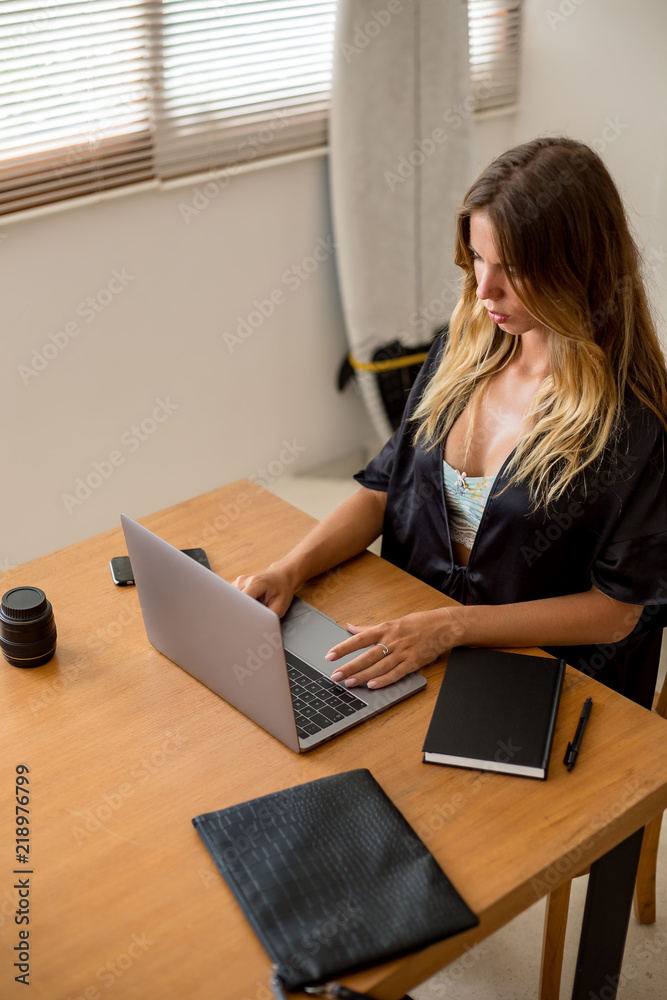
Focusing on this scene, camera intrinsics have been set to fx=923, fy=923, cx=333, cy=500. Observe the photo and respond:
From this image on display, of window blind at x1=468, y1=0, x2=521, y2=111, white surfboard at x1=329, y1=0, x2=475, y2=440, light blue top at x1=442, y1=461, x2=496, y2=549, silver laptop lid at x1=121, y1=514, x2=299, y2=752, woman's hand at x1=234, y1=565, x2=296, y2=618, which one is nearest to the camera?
silver laptop lid at x1=121, y1=514, x2=299, y2=752

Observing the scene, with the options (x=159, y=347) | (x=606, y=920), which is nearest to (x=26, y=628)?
(x=606, y=920)

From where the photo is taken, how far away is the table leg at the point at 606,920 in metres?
1.32

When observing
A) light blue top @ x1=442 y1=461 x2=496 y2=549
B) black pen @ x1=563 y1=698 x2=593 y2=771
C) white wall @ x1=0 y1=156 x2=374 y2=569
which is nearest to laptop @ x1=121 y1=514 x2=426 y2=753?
black pen @ x1=563 y1=698 x2=593 y2=771

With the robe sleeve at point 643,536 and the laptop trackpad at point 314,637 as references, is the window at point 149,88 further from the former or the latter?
the robe sleeve at point 643,536

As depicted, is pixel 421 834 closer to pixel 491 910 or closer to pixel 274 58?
pixel 491 910

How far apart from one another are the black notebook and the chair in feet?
0.98

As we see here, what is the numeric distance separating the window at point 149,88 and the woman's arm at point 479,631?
5.82 ft

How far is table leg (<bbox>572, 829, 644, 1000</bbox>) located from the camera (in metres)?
1.32

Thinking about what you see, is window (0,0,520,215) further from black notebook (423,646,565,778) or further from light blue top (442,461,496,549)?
black notebook (423,646,565,778)

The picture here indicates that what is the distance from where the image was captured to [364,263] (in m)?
3.23

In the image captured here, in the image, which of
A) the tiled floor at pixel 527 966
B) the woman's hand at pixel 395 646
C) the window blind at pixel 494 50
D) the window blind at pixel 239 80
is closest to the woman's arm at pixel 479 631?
the woman's hand at pixel 395 646

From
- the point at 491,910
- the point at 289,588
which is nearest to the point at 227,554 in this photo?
the point at 289,588

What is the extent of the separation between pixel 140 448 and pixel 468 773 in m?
2.07

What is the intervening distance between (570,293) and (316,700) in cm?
75
